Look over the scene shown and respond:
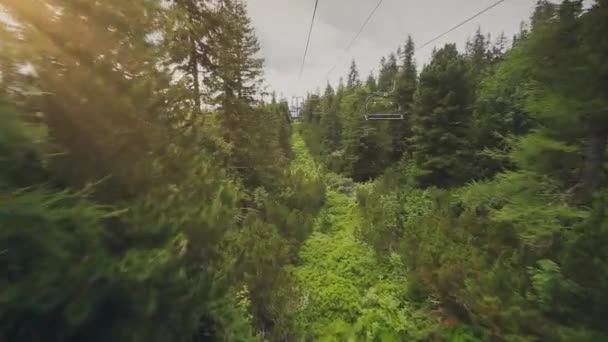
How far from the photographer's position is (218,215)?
2.92 m

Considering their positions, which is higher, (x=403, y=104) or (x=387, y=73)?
(x=387, y=73)

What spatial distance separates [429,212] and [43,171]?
10.2 m

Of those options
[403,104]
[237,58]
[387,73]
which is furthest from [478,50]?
[237,58]

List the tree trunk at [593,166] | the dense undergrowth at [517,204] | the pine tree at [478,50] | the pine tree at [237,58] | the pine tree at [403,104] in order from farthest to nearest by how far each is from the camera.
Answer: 1. the pine tree at [478,50]
2. the pine tree at [403,104]
3. the pine tree at [237,58]
4. the tree trunk at [593,166]
5. the dense undergrowth at [517,204]

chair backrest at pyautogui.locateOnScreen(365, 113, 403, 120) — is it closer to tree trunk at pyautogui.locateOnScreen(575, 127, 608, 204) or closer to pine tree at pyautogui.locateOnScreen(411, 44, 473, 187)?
pine tree at pyautogui.locateOnScreen(411, 44, 473, 187)

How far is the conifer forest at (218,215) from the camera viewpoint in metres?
1.62

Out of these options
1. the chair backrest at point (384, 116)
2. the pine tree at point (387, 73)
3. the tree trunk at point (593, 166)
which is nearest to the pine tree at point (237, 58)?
the chair backrest at point (384, 116)

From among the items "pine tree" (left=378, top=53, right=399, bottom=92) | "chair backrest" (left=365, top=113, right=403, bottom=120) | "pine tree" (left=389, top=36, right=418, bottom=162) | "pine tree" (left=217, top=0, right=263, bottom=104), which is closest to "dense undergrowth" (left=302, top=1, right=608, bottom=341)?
"chair backrest" (left=365, top=113, right=403, bottom=120)

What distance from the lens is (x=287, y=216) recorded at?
31.9ft

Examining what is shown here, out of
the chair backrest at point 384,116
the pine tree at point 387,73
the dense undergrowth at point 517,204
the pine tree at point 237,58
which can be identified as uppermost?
the pine tree at point 387,73

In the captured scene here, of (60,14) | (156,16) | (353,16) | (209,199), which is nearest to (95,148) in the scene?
(60,14)

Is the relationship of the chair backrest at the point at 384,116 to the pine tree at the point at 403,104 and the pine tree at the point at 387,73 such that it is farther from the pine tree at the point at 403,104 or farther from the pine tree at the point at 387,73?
the pine tree at the point at 387,73

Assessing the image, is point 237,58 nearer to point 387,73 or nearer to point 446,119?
point 446,119

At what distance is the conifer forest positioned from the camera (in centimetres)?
162
